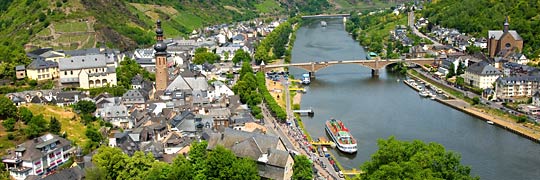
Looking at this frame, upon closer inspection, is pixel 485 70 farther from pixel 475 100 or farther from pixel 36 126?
pixel 36 126

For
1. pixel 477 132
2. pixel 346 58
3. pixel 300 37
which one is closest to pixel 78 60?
pixel 477 132

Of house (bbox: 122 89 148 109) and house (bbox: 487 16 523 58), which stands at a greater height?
house (bbox: 487 16 523 58)

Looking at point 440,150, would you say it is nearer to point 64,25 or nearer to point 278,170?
point 278,170

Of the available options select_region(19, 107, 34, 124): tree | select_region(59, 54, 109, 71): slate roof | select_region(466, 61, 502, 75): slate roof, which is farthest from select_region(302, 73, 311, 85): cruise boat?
select_region(19, 107, 34, 124): tree

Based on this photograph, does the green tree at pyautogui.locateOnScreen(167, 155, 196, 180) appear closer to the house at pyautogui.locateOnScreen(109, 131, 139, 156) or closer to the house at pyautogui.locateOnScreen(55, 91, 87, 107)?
the house at pyautogui.locateOnScreen(109, 131, 139, 156)

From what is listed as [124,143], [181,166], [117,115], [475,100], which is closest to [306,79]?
[475,100]

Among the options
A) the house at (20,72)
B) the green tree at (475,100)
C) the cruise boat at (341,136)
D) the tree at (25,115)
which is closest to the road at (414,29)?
the green tree at (475,100)
